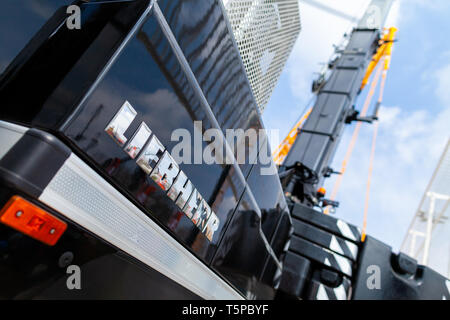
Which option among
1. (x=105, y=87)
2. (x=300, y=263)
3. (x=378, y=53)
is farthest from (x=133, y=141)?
(x=378, y=53)

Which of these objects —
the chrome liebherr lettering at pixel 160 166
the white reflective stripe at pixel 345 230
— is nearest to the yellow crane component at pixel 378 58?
the white reflective stripe at pixel 345 230

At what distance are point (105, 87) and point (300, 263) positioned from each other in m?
3.00

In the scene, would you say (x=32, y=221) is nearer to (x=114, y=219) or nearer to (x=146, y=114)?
(x=114, y=219)

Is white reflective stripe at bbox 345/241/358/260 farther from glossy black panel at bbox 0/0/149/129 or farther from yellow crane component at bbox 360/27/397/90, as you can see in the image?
yellow crane component at bbox 360/27/397/90

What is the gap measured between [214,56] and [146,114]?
432 mm

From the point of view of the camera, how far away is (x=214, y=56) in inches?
45.9

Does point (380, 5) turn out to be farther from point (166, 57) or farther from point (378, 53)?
point (166, 57)

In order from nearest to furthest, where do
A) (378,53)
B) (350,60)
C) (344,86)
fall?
(344,86) → (350,60) → (378,53)

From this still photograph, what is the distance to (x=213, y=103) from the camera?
1.19 m

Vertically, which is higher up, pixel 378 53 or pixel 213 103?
pixel 378 53

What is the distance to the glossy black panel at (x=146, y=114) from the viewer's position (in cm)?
76

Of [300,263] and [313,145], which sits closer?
[300,263]

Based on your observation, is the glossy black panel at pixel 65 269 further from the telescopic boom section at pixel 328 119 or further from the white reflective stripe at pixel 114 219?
the telescopic boom section at pixel 328 119

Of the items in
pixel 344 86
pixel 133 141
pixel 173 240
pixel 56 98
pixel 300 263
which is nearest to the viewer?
pixel 56 98
